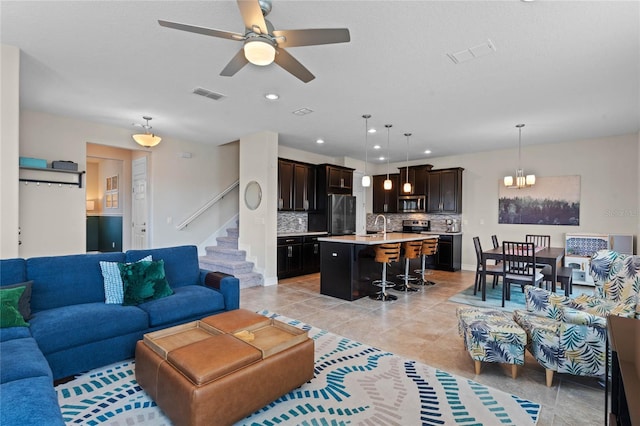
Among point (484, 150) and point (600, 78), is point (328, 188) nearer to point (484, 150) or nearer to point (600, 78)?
point (484, 150)

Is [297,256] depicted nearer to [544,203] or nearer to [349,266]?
[349,266]

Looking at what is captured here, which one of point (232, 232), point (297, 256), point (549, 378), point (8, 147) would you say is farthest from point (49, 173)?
point (549, 378)

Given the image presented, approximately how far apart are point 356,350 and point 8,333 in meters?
2.72

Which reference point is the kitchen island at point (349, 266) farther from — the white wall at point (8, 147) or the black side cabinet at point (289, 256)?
the white wall at point (8, 147)

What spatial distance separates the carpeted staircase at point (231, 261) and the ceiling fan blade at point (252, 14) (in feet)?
14.7

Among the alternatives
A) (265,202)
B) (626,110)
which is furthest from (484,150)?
(265,202)

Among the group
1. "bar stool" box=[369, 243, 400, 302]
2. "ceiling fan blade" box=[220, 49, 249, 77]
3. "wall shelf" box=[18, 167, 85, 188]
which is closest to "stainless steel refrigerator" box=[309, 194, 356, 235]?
"bar stool" box=[369, 243, 400, 302]

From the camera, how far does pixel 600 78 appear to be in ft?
11.5

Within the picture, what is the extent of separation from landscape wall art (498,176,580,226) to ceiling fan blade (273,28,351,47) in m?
6.46

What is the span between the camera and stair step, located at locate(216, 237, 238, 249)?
6970 mm

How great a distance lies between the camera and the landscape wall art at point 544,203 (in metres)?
6.48

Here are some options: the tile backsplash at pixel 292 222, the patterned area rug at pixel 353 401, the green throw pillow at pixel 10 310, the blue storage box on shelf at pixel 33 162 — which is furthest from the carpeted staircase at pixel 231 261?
the green throw pillow at pixel 10 310

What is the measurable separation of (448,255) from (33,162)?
7.93m

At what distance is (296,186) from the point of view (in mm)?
7242
